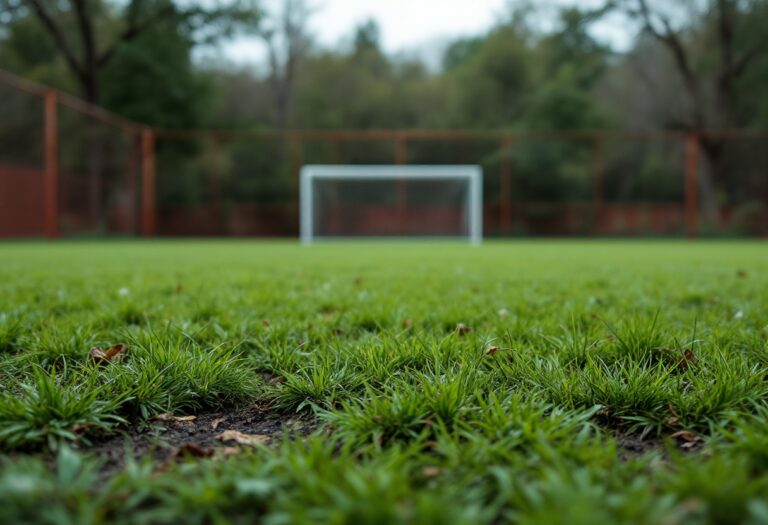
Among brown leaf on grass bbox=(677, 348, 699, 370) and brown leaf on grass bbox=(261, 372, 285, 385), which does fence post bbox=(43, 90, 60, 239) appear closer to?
brown leaf on grass bbox=(261, 372, 285, 385)

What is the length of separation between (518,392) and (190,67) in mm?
23049

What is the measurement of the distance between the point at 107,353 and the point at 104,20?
26.3 m

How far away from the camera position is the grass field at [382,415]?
0.95 metres

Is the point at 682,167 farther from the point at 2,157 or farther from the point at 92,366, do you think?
the point at 92,366

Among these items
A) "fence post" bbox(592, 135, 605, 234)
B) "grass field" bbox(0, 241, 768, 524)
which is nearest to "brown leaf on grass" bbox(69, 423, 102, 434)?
"grass field" bbox(0, 241, 768, 524)

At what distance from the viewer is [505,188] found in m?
17.7

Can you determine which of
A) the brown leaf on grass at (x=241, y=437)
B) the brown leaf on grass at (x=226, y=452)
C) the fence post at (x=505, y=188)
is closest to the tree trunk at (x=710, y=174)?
the fence post at (x=505, y=188)

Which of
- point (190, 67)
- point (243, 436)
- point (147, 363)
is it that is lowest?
point (243, 436)

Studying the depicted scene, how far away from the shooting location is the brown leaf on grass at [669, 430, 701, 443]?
1.31 m

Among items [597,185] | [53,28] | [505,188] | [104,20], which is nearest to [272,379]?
[505,188]

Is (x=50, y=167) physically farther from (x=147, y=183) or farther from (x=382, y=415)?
(x=382, y=415)

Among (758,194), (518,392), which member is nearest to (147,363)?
(518,392)

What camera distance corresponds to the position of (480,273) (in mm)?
4797

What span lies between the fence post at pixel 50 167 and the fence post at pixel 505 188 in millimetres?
12397
